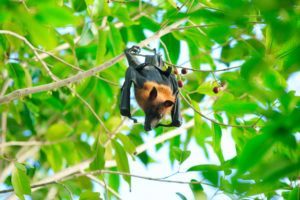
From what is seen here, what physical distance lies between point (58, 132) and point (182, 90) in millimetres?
2390

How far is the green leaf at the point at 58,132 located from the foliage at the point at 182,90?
Answer: 13 millimetres

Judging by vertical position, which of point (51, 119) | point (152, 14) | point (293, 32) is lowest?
point (51, 119)

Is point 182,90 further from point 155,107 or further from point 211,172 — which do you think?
point 211,172

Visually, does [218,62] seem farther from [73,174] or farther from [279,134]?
[279,134]

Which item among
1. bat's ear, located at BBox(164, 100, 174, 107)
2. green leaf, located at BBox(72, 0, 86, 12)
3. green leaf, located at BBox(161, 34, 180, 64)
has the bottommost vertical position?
bat's ear, located at BBox(164, 100, 174, 107)

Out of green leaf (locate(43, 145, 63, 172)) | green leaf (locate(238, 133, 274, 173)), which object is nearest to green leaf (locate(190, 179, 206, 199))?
green leaf (locate(238, 133, 274, 173))

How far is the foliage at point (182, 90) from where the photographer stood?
174 cm

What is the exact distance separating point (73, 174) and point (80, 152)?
1.32m

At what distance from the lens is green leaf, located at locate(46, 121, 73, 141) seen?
21.6 ft

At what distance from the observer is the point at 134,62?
468 centimetres

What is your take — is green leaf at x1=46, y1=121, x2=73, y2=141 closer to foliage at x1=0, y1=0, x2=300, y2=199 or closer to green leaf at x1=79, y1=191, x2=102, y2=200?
foliage at x1=0, y1=0, x2=300, y2=199

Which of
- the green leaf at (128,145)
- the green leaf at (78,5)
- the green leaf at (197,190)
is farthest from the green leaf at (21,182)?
the green leaf at (78,5)

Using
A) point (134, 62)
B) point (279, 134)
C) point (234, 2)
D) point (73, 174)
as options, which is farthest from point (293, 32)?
point (73, 174)

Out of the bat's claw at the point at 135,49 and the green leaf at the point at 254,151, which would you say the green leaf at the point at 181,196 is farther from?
the green leaf at the point at 254,151
